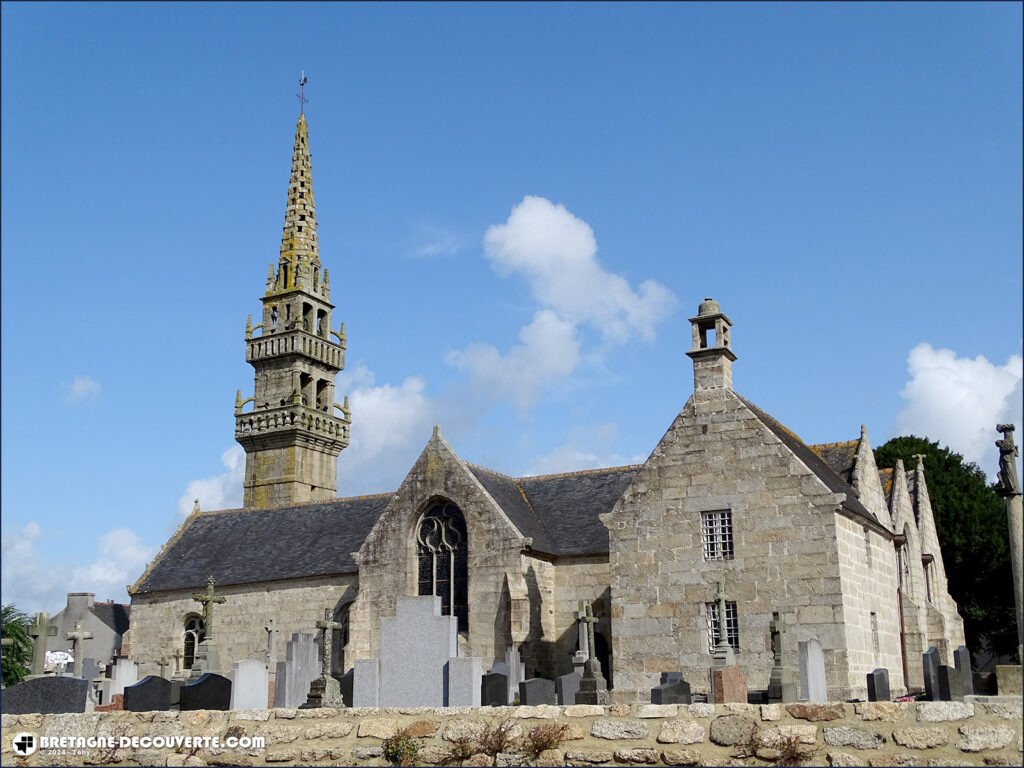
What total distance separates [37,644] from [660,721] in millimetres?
12209

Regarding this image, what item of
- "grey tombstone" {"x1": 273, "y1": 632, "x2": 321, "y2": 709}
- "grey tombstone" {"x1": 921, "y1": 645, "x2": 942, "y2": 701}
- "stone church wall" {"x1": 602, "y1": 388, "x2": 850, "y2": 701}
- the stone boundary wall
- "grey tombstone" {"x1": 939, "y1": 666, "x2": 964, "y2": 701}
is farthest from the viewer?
"stone church wall" {"x1": 602, "y1": 388, "x2": 850, "y2": 701}

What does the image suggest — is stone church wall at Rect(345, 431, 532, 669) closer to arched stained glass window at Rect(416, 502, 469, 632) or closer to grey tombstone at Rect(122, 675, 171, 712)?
arched stained glass window at Rect(416, 502, 469, 632)

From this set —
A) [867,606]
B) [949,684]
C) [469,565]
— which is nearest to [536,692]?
[949,684]

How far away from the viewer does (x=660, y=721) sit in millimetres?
11508

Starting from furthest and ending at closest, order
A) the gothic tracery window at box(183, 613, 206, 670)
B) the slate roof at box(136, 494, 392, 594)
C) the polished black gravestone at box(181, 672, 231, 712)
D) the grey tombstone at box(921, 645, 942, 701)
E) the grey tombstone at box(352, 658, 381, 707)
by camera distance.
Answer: the gothic tracery window at box(183, 613, 206, 670), the slate roof at box(136, 494, 392, 594), the polished black gravestone at box(181, 672, 231, 712), the grey tombstone at box(352, 658, 381, 707), the grey tombstone at box(921, 645, 942, 701)

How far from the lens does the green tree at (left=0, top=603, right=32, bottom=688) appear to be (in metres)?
33.2

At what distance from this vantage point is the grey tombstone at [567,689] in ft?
65.2

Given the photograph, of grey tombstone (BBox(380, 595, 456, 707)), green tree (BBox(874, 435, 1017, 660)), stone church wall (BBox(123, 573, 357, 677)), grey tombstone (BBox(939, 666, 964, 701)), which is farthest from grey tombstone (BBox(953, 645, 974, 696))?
green tree (BBox(874, 435, 1017, 660))

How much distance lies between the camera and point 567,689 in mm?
20016

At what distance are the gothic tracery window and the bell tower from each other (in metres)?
16.7

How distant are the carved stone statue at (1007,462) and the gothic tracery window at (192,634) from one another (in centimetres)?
3054

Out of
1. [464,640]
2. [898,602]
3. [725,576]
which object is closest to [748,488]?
[725,576]

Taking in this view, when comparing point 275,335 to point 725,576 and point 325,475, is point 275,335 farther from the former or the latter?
point 725,576

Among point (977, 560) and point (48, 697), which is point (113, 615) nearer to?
point (48, 697)
